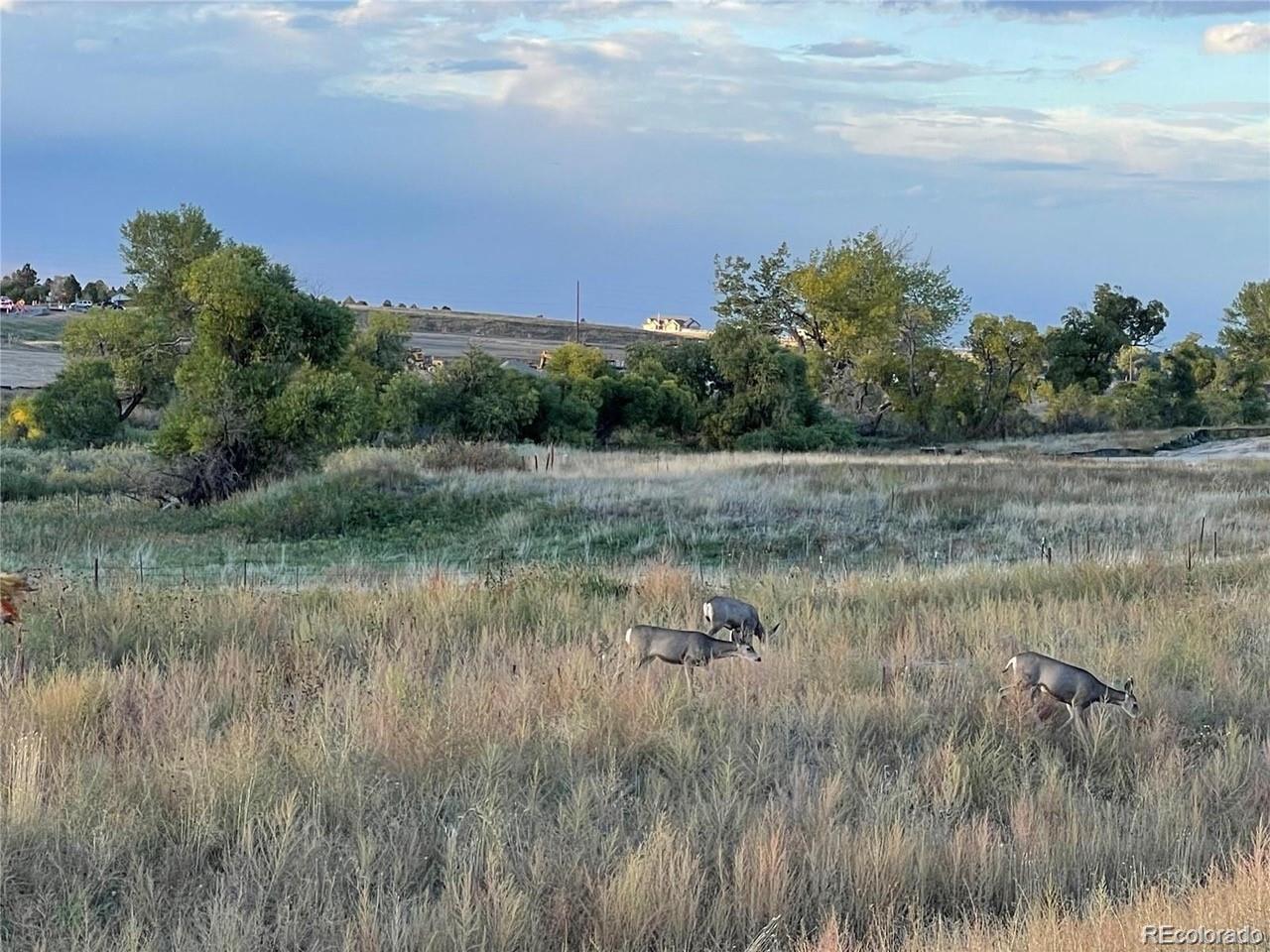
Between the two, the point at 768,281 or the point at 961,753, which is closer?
the point at 961,753

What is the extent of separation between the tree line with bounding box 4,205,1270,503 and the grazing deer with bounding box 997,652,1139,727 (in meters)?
20.7

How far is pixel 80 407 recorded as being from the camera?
124 feet

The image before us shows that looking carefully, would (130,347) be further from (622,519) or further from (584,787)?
(584,787)

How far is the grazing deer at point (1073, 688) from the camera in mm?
5496

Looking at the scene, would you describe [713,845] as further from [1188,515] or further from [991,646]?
[1188,515]

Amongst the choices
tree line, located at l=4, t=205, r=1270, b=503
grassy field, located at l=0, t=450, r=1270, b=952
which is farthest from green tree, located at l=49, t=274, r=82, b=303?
grassy field, located at l=0, t=450, r=1270, b=952

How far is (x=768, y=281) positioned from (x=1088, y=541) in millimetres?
51860

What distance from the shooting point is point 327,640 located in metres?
7.18

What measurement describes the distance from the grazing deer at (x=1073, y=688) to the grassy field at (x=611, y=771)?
10 centimetres

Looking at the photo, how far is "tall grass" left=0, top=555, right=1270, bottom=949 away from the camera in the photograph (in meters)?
3.53

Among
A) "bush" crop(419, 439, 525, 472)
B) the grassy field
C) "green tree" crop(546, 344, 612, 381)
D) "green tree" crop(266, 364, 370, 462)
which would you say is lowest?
"bush" crop(419, 439, 525, 472)

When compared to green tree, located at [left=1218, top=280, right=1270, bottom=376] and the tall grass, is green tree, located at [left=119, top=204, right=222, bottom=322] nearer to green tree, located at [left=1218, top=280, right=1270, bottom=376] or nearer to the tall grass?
the tall grass

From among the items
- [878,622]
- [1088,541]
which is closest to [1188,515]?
[1088,541]

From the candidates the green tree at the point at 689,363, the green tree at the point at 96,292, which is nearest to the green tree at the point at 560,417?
the green tree at the point at 689,363
